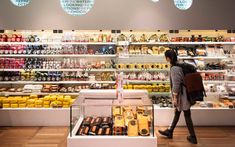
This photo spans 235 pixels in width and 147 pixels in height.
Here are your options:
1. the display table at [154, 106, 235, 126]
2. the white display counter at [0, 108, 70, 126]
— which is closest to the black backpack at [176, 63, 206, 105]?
the display table at [154, 106, 235, 126]

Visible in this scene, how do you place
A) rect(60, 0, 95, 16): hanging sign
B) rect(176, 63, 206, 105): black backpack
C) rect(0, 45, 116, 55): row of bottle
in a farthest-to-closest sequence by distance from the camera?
rect(0, 45, 116, 55): row of bottle < rect(176, 63, 206, 105): black backpack < rect(60, 0, 95, 16): hanging sign

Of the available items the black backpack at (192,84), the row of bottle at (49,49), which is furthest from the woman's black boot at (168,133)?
the row of bottle at (49,49)

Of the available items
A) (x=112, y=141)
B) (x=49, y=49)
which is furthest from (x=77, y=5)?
(x=49, y=49)

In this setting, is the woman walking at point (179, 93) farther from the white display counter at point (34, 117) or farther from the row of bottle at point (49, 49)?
the white display counter at point (34, 117)

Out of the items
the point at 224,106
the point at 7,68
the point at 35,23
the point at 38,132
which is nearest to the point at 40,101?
the point at 38,132

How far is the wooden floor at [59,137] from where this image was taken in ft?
19.8

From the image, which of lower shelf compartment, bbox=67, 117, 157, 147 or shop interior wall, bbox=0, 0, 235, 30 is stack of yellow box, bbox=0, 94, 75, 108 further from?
lower shelf compartment, bbox=67, 117, 157, 147

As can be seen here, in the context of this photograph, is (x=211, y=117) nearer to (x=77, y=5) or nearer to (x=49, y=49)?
(x=77, y=5)

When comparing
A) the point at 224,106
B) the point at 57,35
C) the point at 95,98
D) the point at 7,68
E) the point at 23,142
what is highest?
the point at 57,35

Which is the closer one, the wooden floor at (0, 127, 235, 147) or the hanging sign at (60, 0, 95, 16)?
the hanging sign at (60, 0, 95, 16)

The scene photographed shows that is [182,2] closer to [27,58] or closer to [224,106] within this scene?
[224,106]

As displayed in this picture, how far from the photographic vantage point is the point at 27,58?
828 cm

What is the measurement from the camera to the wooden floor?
6.02 m

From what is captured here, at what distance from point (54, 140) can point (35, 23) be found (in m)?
3.21
